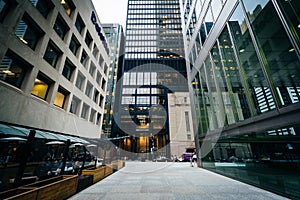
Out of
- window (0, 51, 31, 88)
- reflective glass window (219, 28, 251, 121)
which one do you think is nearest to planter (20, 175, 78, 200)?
window (0, 51, 31, 88)

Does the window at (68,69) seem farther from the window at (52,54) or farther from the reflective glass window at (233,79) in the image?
the reflective glass window at (233,79)

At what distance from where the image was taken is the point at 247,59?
24.7ft

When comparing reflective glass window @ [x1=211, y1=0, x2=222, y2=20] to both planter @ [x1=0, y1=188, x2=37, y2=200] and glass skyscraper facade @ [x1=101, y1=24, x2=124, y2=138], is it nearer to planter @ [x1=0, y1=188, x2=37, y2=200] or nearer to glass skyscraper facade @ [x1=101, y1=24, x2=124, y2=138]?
planter @ [x1=0, y1=188, x2=37, y2=200]

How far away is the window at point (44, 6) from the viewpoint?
36.5 feet

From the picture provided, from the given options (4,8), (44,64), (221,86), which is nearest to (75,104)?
(44,64)

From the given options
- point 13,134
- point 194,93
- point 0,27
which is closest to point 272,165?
point 194,93

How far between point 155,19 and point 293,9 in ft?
216

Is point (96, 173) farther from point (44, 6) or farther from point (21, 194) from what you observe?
point (44, 6)

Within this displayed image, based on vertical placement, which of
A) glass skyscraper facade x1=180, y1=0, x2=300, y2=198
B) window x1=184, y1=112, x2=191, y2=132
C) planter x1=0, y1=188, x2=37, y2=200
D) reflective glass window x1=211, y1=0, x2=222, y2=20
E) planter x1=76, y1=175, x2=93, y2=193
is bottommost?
planter x1=76, y1=175, x2=93, y2=193

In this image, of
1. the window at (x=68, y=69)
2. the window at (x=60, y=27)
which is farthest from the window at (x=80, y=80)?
the window at (x=60, y=27)

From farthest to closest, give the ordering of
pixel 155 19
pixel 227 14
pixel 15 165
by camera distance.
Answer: pixel 155 19
pixel 15 165
pixel 227 14

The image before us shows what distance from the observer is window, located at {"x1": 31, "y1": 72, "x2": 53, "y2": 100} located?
427 inches

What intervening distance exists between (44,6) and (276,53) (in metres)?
17.4

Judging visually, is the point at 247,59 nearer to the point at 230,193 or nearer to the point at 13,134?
the point at 230,193
